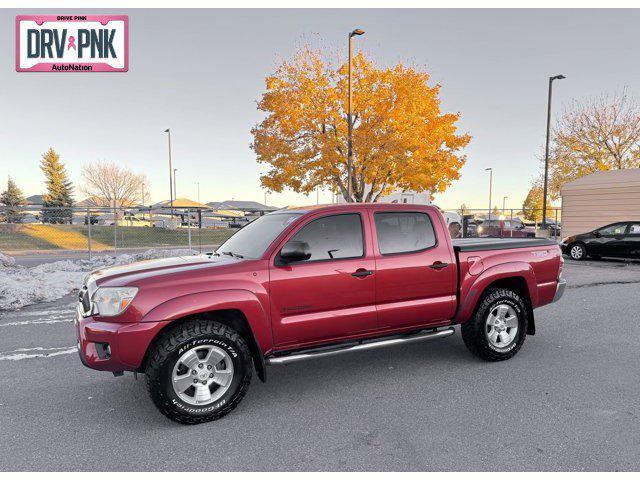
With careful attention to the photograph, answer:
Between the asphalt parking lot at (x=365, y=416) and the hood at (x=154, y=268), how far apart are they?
3.71 feet

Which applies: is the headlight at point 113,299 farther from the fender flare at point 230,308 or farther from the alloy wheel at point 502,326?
the alloy wheel at point 502,326

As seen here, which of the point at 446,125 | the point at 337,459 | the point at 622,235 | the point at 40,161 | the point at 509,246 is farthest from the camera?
the point at 40,161

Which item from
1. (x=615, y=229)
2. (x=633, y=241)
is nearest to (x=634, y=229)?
(x=633, y=241)

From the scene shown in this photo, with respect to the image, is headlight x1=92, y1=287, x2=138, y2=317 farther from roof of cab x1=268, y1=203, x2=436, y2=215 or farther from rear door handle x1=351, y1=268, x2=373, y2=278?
rear door handle x1=351, y1=268, x2=373, y2=278

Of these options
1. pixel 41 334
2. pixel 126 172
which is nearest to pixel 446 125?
pixel 41 334

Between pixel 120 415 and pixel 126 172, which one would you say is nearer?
pixel 120 415

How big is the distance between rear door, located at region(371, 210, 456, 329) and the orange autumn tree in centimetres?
1703

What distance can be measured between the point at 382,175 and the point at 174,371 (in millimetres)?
20137

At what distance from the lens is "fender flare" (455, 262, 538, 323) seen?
15.3 feet

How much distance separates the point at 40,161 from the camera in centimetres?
5362

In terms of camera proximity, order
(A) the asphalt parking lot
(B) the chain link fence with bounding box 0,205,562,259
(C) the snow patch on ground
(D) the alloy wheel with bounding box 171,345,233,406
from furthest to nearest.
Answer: (B) the chain link fence with bounding box 0,205,562,259 < (C) the snow patch on ground < (D) the alloy wheel with bounding box 171,345,233,406 < (A) the asphalt parking lot

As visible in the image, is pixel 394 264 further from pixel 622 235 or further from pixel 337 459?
pixel 622 235

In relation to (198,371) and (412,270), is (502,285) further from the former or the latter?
(198,371)

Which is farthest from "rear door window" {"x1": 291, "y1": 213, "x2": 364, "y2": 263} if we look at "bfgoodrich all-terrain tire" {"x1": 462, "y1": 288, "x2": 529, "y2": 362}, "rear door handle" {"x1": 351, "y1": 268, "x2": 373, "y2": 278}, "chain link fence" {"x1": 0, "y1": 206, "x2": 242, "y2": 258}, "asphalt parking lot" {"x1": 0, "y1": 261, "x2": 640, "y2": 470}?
"chain link fence" {"x1": 0, "y1": 206, "x2": 242, "y2": 258}
